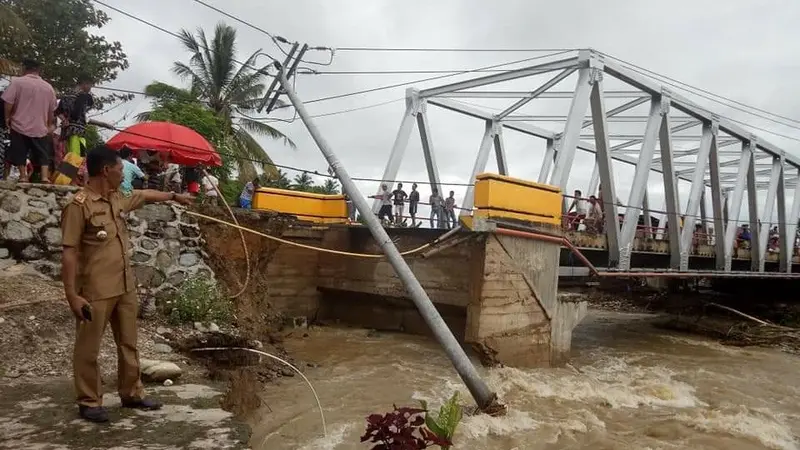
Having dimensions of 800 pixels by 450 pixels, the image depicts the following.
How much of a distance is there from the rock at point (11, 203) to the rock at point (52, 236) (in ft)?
1.25

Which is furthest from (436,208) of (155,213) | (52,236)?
(52,236)

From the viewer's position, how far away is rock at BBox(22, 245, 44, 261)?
20.3ft

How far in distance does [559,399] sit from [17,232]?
7361mm

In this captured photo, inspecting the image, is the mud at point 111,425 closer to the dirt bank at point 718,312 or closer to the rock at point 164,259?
the rock at point 164,259

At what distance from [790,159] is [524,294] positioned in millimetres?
16959

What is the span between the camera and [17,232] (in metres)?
6.12

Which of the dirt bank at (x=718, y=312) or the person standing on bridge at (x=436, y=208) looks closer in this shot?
the person standing on bridge at (x=436, y=208)

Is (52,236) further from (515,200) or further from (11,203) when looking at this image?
(515,200)

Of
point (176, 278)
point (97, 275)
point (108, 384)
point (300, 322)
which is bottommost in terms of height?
point (300, 322)

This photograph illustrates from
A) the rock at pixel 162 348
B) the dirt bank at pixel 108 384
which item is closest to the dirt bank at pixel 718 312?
the dirt bank at pixel 108 384

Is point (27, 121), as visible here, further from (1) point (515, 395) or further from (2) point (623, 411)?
(2) point (623, 411)

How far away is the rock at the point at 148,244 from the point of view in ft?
23.0

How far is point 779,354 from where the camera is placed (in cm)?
1475

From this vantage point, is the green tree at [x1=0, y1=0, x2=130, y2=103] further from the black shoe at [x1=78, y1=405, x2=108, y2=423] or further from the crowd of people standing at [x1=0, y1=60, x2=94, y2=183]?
the black shoe at [x1=78, y1=405, x2=108, y2=423]
